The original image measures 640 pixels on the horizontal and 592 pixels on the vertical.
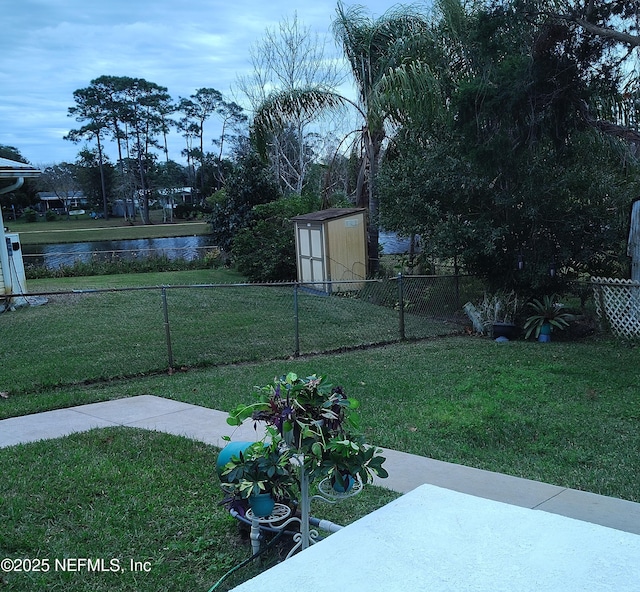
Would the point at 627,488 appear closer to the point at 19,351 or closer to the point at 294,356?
the point at 294,356

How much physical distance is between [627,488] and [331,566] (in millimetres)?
2833

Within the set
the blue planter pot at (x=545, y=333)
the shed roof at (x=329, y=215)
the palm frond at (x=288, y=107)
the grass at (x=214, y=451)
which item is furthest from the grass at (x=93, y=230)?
the grass at (x=214, y=451)

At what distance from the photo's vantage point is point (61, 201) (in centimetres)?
7094

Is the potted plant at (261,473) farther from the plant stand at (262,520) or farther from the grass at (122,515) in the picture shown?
the grass at (122,515)

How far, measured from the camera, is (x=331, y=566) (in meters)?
2.14

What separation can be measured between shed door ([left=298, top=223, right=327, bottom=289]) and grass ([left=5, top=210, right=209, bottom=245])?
20595mm

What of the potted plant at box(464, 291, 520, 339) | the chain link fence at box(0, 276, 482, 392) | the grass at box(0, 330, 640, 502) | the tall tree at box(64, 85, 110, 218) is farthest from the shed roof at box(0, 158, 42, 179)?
the tall tree at box(64, 85, 110, 218)

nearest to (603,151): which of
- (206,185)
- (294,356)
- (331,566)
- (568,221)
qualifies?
(568,221)

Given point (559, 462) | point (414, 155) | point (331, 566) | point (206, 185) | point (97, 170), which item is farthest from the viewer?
point (97, 170)

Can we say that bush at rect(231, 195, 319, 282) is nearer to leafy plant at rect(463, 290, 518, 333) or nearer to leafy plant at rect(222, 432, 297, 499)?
leafy plant at rect(463, 290, 518, 333)

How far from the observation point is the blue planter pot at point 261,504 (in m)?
Answer: 3.04

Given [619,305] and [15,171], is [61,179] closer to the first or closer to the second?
[15,171]

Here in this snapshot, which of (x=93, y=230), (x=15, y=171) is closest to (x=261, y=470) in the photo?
(x=15, y=171)

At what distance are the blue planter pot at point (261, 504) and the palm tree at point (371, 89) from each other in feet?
33.5
